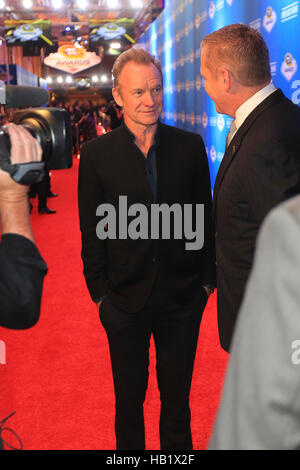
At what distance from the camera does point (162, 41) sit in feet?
34.3

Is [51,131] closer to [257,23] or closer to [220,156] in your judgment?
[257,23]

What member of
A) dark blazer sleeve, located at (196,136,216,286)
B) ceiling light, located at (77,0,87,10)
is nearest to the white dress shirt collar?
dark blazer sleeve, located at (196,136,216,286)

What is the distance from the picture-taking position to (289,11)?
3.55m

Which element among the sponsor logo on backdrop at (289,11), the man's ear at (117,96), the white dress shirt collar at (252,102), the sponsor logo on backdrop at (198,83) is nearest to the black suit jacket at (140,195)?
the man's ear at (117,96)

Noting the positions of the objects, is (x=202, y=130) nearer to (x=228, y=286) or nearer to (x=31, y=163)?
(x=228, y=286)

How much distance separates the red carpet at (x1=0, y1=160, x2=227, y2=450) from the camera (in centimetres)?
259

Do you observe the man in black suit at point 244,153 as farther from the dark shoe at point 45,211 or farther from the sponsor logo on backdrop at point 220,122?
the dark shoe at point 45,211

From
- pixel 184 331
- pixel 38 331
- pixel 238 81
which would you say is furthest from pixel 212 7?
pixel 184 331

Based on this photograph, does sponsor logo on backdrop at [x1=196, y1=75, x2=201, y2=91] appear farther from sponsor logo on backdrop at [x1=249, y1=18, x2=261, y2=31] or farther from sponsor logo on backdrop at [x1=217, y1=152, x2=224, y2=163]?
sponsor logo on backdrop at [x1=249, y1=18, x2=261, y2=31]

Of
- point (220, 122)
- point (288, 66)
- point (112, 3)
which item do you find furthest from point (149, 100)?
point (112, 3)

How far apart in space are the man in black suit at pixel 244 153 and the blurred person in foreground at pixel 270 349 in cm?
103

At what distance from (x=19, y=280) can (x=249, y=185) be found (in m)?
0.80

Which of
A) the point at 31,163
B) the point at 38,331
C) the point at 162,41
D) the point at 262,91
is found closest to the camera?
the point at 31,163

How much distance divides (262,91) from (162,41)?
9321 millimetres
